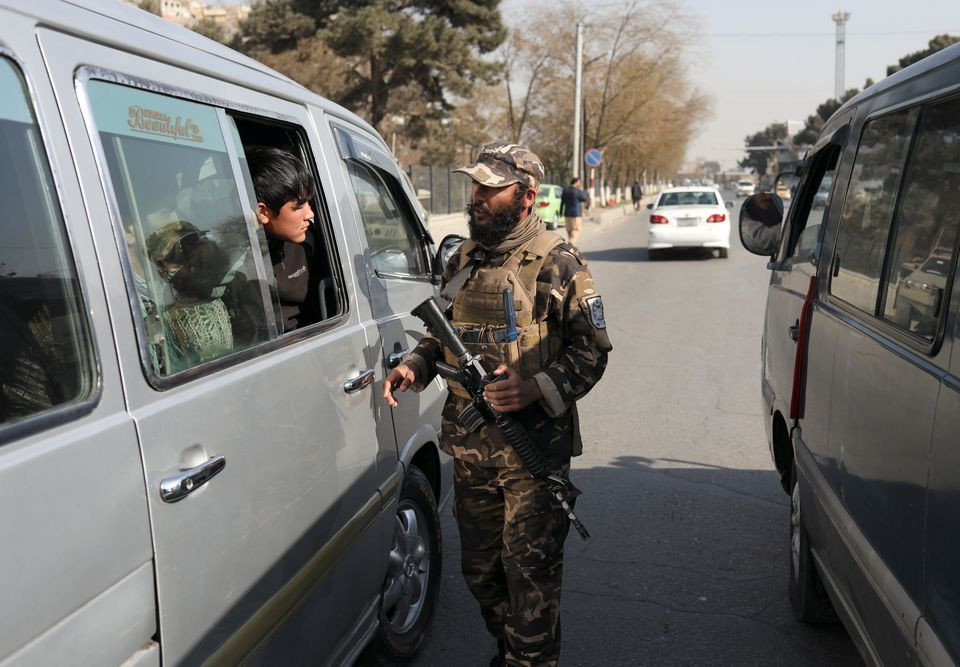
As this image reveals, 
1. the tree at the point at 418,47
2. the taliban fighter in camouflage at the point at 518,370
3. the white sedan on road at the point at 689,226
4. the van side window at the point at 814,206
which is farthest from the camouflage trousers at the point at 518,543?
the tree at the point at 418,47

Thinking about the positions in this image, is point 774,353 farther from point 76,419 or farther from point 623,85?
point 623,85

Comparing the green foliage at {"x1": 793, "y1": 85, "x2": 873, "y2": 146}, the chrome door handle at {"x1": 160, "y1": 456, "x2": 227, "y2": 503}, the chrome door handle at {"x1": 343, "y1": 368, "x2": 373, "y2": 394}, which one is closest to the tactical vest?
the chrome door handle at {"x1": 343, "y1": 368, "x2": 373, "y2": 394}

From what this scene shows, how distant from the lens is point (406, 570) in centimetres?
341

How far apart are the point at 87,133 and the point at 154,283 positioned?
0.37 meters

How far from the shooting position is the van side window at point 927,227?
2113 millimetres

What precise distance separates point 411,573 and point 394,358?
84 cm

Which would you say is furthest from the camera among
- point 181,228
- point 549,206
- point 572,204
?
point 549,206

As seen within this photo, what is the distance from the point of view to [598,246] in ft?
78.6

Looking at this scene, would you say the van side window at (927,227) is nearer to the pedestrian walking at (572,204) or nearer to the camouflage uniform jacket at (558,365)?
the camouflage uniform jacket at (558,365)

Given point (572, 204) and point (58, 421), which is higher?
point (58, 421)

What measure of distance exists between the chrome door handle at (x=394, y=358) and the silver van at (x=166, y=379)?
9 cm

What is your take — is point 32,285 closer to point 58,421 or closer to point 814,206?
point 58,421

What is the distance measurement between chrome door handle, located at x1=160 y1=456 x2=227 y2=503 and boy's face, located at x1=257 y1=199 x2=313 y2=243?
1176 millimetres

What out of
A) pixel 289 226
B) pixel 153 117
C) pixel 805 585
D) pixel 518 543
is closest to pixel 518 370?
pixel 518 543
